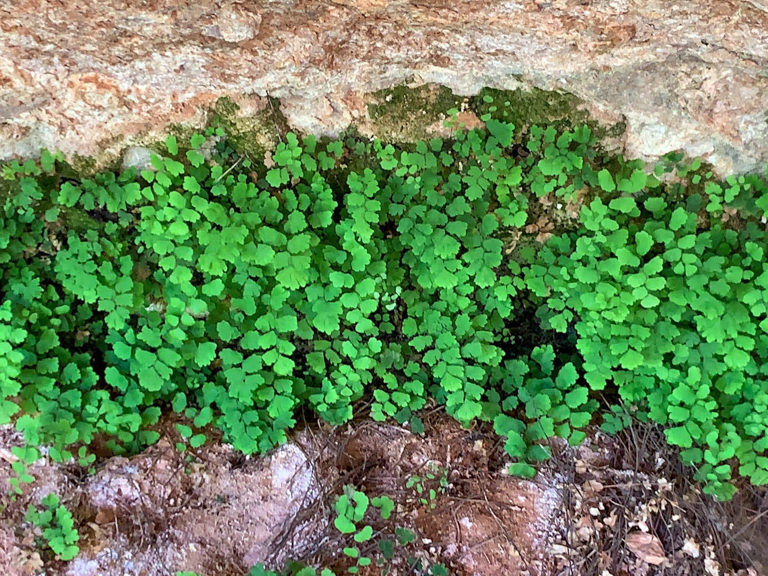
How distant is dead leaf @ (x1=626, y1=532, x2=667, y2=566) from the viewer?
8.14 feet

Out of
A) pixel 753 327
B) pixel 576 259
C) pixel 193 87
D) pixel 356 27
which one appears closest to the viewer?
pixel 356 27

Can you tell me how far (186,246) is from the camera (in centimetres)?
266

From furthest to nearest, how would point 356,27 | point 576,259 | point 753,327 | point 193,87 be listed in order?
point 576,259 < point 753,327 < point 193,87 < point 356,27

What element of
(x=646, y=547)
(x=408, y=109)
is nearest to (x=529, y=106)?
(x=408, y=109)

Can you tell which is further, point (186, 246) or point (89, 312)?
point (89, 312)

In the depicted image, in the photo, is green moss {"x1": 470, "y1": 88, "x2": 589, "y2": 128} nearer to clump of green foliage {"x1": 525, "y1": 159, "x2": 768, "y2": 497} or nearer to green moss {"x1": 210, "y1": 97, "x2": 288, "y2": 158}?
clump of green foliage {"x1": 525, "y1": 159, "x2": 768, "y2": 497}

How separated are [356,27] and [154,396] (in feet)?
6.60

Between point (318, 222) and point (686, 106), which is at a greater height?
point (686, 106)

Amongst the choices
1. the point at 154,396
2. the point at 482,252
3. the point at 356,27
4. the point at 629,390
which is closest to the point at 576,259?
the point at 482,252

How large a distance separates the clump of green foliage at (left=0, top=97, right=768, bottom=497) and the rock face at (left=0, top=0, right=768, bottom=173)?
17 centimetres

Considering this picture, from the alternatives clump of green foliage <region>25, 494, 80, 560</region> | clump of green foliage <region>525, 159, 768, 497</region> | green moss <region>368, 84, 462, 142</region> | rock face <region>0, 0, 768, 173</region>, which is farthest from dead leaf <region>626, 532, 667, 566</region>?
clump of green foliage <region>25, 494, 80, 560</region>

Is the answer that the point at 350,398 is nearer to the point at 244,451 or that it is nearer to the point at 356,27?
the point at 244,451

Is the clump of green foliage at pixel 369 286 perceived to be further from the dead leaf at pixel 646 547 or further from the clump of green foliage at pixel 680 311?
the dead leaf at pixel 646 547

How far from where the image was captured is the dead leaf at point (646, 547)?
8.14ft
